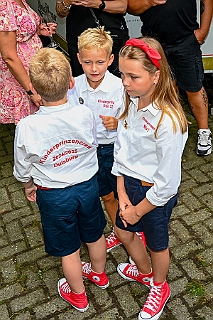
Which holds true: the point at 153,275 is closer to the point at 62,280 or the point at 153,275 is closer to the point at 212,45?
the point at 62,280

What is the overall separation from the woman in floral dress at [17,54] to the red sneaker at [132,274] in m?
1.46

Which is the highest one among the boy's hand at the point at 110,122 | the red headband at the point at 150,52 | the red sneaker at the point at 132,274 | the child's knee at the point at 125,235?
the red headband at the point at 150,52

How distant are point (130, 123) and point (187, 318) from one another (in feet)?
4.68

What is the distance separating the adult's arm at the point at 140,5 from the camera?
3.79 meters

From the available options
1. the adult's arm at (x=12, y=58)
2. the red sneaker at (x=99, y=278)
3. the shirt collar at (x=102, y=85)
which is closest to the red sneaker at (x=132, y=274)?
the red sneaker at (x=99, y=278)

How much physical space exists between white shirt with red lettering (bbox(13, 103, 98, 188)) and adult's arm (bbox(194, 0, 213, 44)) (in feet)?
7.98

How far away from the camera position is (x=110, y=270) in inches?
130

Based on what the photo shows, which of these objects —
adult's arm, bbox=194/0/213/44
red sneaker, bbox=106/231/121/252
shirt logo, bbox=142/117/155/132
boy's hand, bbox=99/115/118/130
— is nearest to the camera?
shirt logo, bbox=142/117/155/132

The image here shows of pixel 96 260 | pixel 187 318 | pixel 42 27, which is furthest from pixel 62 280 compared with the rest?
pixel 42 27

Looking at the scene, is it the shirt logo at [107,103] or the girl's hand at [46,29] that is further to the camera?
the girl's hand at [46,29]

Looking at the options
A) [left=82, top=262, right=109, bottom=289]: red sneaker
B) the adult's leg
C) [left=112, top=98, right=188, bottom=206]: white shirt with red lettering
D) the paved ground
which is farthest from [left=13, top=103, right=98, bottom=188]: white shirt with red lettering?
the adult's leg

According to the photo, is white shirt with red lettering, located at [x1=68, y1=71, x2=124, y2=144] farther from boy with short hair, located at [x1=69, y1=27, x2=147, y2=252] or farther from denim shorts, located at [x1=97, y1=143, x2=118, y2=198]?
denim shorts, located at [x1=97, y1=143, x2=118, y2=198]

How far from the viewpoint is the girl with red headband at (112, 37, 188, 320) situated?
2195 mm

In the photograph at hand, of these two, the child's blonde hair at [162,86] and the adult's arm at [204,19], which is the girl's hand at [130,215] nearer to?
the child's blonde hair at [162,86]
